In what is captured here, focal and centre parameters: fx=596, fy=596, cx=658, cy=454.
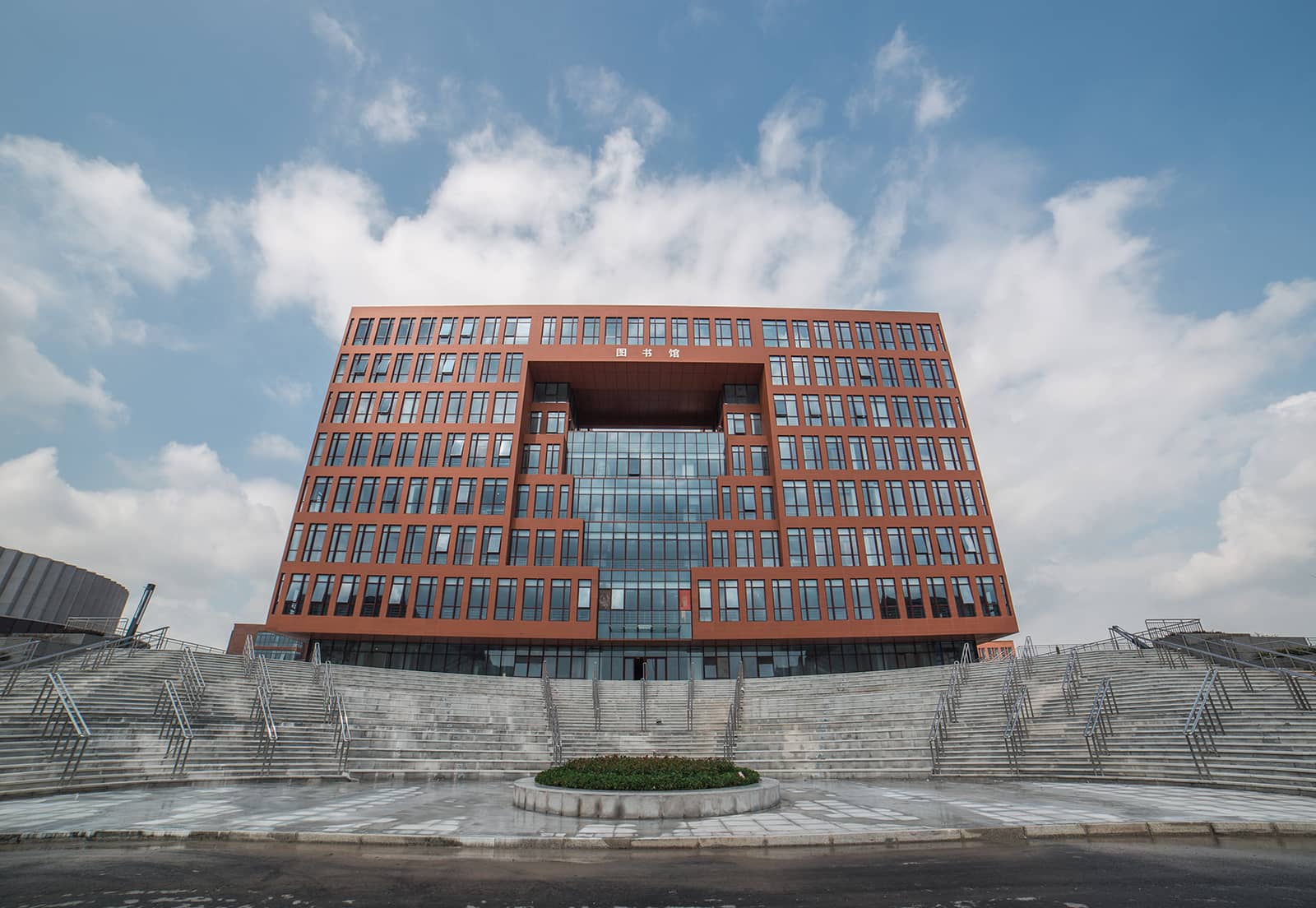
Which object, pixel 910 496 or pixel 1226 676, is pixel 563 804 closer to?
pixel 1226 676

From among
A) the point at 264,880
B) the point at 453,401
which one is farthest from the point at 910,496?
the point at 264,880

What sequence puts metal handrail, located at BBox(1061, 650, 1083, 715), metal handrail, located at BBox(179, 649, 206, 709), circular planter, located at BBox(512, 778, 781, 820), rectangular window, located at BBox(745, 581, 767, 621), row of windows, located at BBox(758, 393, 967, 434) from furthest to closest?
row of windows, located at BBox(758, 393, 967, 434) → rectangular window, located at BBox(745, 581, 767, 621) → metal handrail, located at BBox(179, 649, 206, 709) → metal handrail, located at BBox(1061, 650, 1083, 715) → circular planter, located at BBox(512, 778, 781, 820)

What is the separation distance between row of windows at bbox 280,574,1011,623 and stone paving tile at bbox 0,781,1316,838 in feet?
87.6

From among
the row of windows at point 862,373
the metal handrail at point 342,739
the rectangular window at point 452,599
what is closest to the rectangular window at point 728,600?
the row of windows at point 862,373

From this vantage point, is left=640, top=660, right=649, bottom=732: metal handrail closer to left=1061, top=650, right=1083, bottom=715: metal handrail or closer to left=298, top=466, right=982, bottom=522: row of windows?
left=1061, top=650, right=1083, bottom=715: metal handrail

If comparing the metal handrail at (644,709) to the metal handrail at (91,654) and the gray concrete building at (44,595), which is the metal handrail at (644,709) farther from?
the gray concrete building at (44,595)

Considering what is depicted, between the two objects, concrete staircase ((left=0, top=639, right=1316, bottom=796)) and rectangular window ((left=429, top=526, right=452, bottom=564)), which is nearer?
concrete staircase ((left=0, top=639, right=1316, bottom=796))

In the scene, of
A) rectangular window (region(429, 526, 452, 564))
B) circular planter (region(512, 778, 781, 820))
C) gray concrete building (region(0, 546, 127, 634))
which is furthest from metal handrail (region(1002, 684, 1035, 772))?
gray concrete building (region(0, 546, 127, 634))

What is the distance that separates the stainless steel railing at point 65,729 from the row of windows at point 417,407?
33.2m

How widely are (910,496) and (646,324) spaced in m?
25.9

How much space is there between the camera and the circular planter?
1151 centimetres

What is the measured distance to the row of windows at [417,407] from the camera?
48562mm

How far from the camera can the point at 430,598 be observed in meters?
42.4

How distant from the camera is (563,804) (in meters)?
11.9
